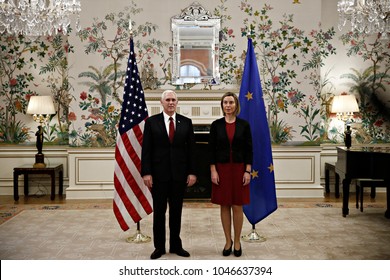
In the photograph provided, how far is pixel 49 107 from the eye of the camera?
292 inches

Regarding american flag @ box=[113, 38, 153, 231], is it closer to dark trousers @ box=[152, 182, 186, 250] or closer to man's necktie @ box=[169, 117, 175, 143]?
dark trousers @ box=[152, 182, 186, 250]

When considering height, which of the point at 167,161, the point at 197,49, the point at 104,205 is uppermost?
the point at 197,49

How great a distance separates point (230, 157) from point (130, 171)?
44.1 inches

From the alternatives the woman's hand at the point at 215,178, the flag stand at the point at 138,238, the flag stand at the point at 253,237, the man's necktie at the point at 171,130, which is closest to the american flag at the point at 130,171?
the flag stand at the point at 138,238

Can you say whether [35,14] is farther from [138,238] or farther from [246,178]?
[246,178]

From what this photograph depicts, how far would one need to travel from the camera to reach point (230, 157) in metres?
4.12

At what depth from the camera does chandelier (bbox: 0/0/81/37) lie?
5328 millimetres

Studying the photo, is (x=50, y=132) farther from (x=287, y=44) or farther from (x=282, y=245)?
(x=282, y=245)

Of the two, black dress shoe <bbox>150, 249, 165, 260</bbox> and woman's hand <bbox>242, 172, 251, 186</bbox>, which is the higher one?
woman's hand <bbox>242, 172, 251, 186</bbox>

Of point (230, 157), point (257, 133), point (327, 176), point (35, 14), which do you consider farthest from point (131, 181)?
point (327, 176)

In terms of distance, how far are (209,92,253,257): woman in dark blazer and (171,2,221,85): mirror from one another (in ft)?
10.7

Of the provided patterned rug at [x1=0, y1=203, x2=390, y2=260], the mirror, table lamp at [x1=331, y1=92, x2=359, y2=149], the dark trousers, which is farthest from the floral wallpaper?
the dark trousers

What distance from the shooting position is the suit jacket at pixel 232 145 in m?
4.12

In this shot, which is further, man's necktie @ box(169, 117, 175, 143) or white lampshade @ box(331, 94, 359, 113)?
white lampshade @ box(331, 94, 359, 113)
